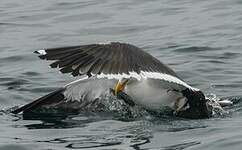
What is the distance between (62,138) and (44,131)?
429mm

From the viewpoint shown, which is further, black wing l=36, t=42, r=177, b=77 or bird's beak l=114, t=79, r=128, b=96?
bird's beak l=114, t=79, r=128, b=96

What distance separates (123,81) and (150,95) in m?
0.34

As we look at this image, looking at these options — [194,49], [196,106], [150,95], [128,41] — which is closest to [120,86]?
[150,95]

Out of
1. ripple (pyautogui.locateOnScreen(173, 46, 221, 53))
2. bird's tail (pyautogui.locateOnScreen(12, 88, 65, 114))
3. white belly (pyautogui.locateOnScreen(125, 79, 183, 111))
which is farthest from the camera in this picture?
ripple (pyautogui.locateOnScreen(173, 46, 221, 53))

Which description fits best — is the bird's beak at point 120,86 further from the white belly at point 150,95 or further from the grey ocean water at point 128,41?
the grey ocean water at point 128,41

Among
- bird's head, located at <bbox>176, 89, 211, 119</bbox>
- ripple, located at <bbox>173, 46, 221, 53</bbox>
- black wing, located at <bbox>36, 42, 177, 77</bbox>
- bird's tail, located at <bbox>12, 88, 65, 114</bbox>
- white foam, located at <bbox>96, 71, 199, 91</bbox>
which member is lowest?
bird's head, located at <bbox>176, 89, 211, 119</bbox>

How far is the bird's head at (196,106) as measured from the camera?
8.82 m

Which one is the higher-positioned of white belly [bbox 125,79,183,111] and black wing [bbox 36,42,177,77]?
black wing [bbox 36,42,177,77]

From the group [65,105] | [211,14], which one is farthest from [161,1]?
[65,105]

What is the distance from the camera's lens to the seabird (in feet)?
26.0

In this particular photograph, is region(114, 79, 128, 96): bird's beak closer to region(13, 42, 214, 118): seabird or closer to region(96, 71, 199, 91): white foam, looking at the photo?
region(13, 42, 214, 118): seabird

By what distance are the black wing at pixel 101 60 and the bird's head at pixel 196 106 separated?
65 centimetres

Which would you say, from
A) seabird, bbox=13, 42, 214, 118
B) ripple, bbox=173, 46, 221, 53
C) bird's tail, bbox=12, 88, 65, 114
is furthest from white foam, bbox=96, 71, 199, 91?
ripple, bbox=173, 46, 221, 53

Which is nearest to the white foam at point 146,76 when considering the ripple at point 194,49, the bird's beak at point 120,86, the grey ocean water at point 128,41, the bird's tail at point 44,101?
the grey ocean water at point 128,41
